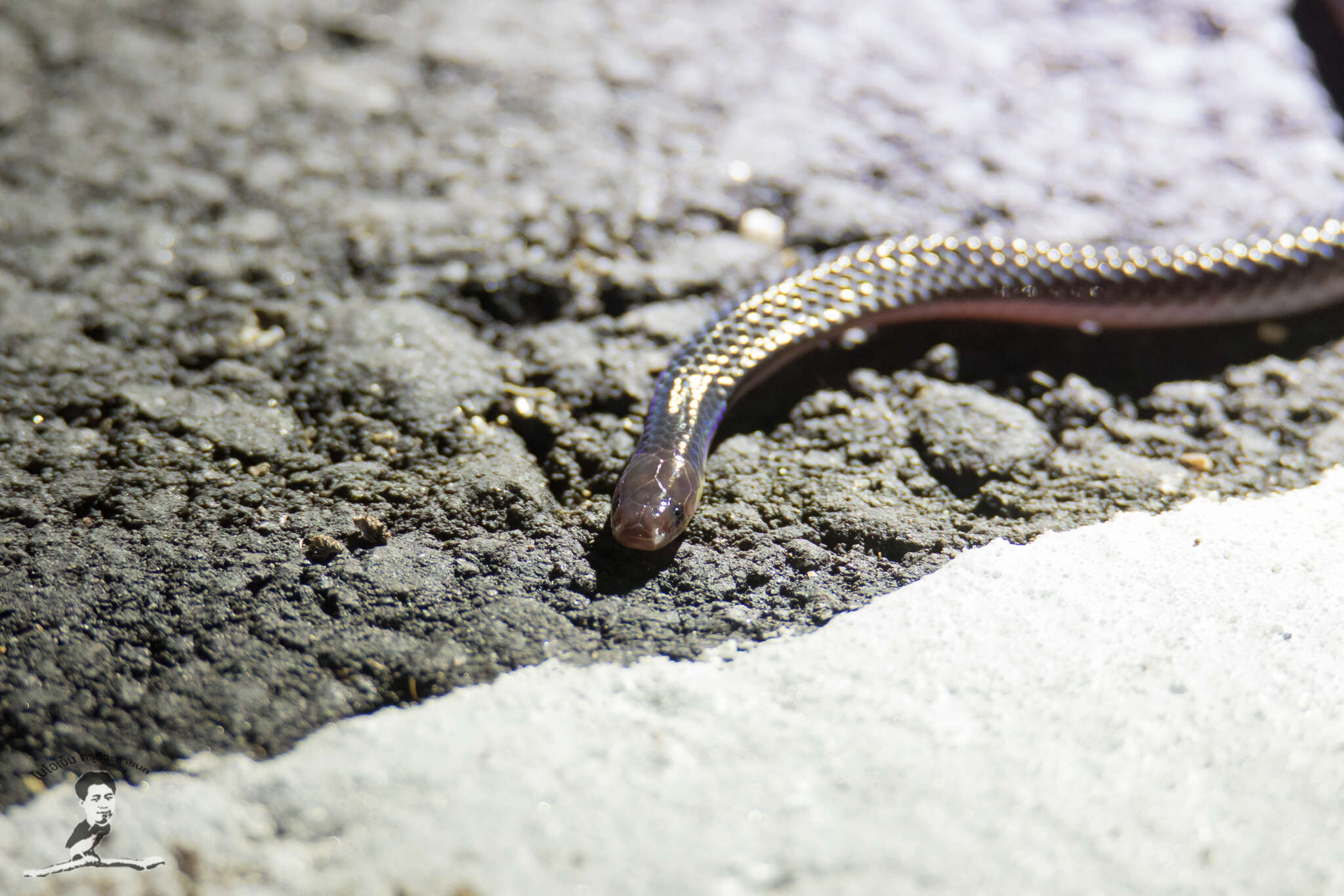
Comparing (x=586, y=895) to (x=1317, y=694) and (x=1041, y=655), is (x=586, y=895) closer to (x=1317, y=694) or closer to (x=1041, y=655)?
(x=1041, y=655)

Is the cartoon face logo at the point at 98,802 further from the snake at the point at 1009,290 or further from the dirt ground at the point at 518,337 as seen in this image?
the snake at the point at 1009,290

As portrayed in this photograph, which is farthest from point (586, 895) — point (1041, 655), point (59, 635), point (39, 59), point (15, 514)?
point (39, 59)

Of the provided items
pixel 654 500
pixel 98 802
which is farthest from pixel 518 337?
pixel 98 802

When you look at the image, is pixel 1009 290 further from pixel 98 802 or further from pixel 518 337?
pixel 98 802
